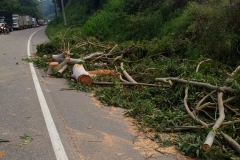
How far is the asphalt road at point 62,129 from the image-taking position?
15.0 feet

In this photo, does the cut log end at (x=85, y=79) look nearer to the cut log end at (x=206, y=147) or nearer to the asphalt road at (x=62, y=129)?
the asphalt road at (x=62, y=129)

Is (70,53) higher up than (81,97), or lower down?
higher up

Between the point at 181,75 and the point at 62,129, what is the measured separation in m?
3.86

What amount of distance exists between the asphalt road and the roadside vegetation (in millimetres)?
Answer: 477

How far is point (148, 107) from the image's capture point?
6664 mm

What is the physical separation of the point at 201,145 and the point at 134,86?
12.5 ft

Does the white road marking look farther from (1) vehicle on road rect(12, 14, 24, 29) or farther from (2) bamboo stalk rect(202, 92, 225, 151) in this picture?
(1) vehicle on road rect(12, 14, 24, 29)

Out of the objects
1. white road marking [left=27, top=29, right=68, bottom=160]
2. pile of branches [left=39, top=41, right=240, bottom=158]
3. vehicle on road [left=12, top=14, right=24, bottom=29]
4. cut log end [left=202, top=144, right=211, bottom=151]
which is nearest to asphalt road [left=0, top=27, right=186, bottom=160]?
white road marking [left=27, top=29, right=68, bottom=160]

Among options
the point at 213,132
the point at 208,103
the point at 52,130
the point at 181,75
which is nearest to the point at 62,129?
the point at 52,130

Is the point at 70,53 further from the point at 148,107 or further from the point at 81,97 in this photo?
the point at 148,107

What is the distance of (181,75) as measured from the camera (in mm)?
7887

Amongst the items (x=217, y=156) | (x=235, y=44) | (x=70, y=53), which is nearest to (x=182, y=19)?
(x=235, y=44)

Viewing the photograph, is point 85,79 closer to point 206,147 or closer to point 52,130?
point 52,130

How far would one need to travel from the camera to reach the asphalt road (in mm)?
4570
